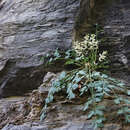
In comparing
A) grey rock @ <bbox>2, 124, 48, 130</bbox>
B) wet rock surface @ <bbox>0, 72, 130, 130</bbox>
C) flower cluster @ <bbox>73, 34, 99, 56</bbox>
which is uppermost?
flower cluster @ <bbox>73, 34, 99, 56</bbox>

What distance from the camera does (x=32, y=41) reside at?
2688 mm

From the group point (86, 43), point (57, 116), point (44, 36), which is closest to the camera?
point (57, 116)

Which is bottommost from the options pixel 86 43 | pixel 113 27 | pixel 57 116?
pixel 57 116

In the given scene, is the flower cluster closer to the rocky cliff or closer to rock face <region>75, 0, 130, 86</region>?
the rocky cliff

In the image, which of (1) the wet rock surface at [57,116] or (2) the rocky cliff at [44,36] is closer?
(1) the wet rock surface at [57,116]

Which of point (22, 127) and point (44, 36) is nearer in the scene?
point (22, 127)

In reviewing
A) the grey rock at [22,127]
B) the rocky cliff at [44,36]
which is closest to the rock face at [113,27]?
the rocky cliff at [44,36]

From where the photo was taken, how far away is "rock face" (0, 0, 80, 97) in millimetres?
2590

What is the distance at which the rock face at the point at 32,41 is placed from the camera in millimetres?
2590

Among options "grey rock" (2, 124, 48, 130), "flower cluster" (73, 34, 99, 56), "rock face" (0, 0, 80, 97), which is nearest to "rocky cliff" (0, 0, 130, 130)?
"rock face" (0, 0, 80, 97)

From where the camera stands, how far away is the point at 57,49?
2.42 m

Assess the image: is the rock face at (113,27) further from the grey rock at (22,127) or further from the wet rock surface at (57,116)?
the grey rock at (22,127)

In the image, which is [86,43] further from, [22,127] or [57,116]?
[22,127]

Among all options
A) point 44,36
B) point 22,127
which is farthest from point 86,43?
point 22,127
